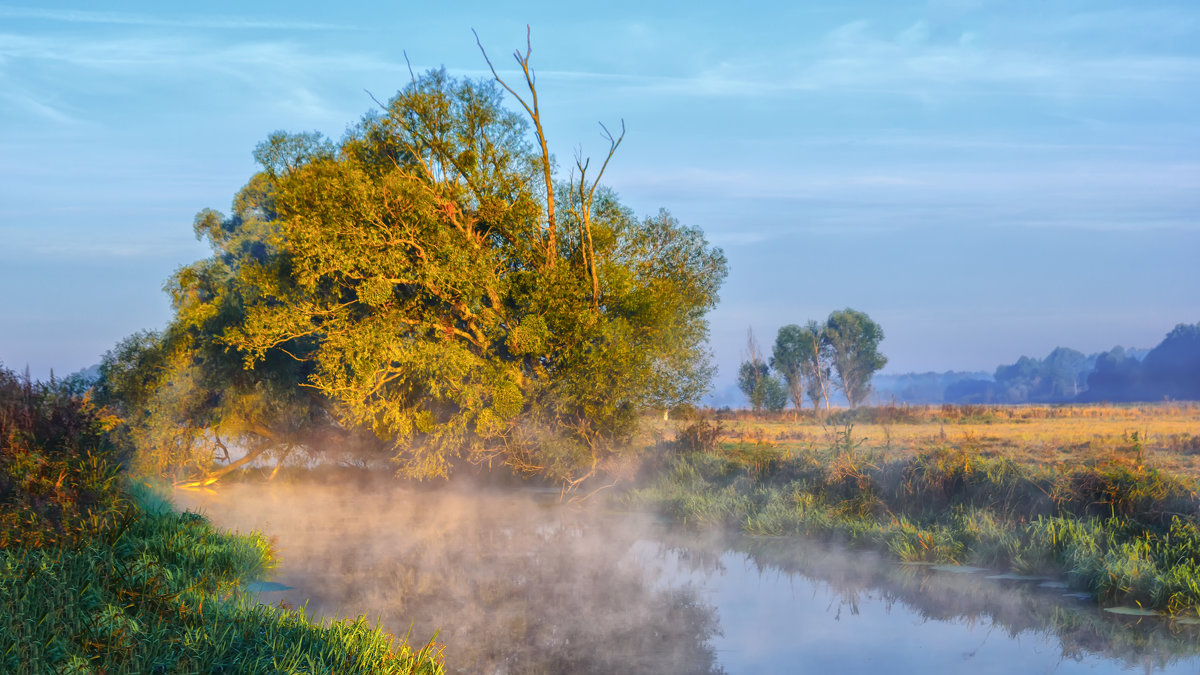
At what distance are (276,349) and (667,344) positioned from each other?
11615mm

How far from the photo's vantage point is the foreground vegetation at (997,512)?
1100 centimetres

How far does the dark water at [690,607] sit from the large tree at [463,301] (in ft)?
16.2

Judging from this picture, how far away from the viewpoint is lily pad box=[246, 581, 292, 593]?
A: 37.8 ft

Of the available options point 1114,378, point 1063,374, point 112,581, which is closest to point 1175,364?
point 1114,378

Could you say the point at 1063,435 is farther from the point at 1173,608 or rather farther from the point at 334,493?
the point at 334,493

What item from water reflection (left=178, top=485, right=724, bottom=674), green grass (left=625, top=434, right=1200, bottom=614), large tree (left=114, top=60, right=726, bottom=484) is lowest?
water reflection (left=178, top=485, right=724, bottom=674)

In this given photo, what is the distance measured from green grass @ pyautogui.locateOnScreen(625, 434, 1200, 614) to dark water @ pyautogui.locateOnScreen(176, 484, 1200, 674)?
0.59 m

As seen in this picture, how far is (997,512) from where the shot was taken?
13.7 m

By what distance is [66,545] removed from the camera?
936 cm

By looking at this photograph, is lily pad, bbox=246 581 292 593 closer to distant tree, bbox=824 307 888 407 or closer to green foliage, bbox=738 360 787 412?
green foliage, bbox=738 360 787 412

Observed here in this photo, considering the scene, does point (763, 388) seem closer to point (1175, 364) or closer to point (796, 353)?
point (796, 353)

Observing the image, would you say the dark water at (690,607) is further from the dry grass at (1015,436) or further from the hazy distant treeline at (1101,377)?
the hazy distant treeline at (1101,377)

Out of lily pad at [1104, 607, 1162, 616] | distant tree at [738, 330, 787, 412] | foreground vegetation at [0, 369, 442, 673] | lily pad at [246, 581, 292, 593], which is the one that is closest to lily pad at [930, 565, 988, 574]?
lily pad at [1104, 607, 1162, 616]

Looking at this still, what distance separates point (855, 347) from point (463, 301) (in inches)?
3168
